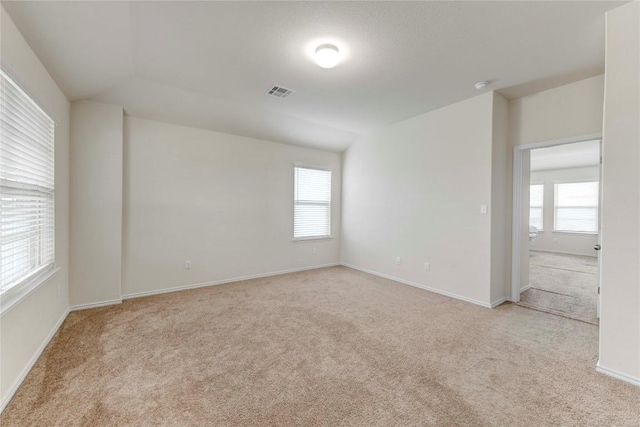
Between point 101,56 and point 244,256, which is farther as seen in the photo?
point 244,256

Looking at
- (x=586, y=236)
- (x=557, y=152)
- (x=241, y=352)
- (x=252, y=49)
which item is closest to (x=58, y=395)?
(x=241, y=352)

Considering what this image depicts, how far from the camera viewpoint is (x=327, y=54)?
8.05 feet

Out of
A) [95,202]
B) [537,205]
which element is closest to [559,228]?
[537,205]

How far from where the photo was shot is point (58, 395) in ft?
5.85

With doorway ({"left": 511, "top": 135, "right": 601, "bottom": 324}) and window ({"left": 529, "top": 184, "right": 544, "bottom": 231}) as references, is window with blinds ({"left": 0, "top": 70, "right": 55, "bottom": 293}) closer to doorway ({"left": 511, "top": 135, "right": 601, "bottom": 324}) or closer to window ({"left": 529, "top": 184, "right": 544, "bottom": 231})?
doorway ({"left": 511, "top": 135, "right": 601, "bottom": 324})

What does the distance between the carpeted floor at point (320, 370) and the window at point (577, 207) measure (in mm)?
6453

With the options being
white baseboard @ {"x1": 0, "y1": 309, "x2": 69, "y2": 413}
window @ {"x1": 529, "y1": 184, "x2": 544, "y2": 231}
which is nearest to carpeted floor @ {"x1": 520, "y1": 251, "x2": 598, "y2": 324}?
window @ {"x1": 529, "y1": 184, "x2": 544, "y2": 231}

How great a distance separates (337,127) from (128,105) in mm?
3179

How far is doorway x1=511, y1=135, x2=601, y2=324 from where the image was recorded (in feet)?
12.0

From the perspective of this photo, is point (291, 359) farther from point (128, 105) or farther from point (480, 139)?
point (128, 105)

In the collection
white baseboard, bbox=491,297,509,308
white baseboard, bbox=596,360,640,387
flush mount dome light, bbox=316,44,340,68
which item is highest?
flush mount dome light, bbox=316,44,340,68

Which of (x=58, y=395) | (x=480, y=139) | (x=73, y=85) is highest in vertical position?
(x=73, y=85)

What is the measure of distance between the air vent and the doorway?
3.17m

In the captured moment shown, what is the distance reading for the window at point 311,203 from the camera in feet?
17.6
